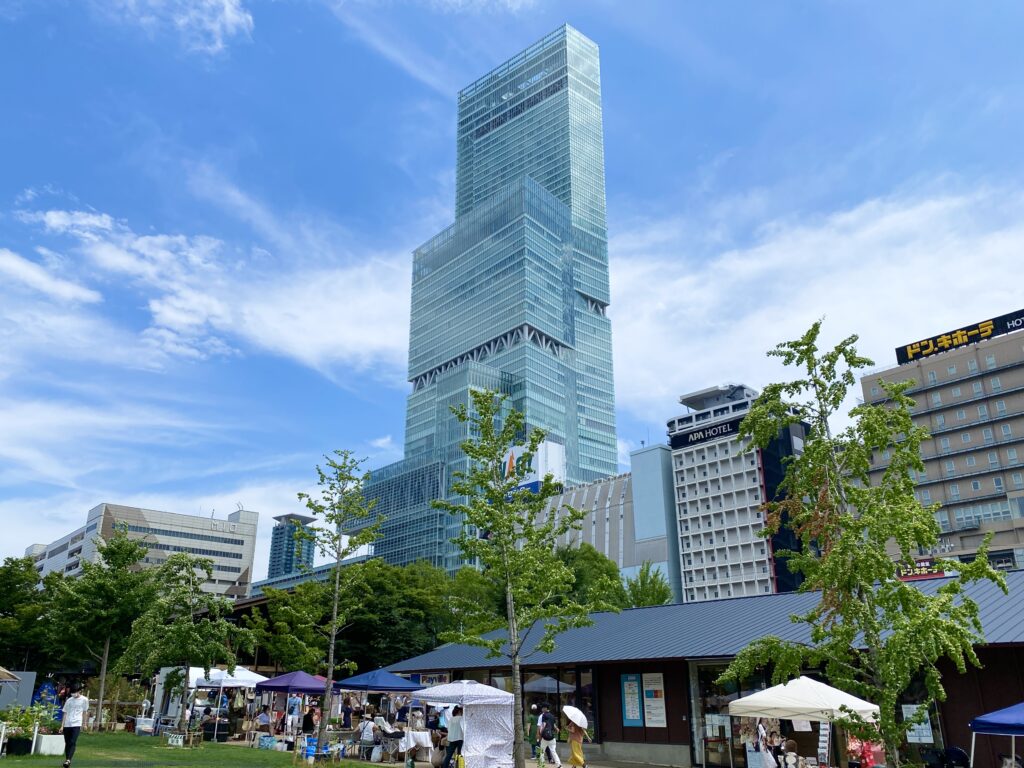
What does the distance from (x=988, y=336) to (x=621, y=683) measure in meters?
96.6

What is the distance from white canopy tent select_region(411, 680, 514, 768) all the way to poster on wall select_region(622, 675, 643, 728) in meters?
6.22

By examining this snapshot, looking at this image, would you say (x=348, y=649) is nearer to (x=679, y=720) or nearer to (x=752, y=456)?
(x=679, y=720)

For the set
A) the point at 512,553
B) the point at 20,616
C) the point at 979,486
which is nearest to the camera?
the point at 512,553

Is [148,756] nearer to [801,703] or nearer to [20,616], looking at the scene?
[801,703]

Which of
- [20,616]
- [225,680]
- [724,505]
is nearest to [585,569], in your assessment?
[225,680]

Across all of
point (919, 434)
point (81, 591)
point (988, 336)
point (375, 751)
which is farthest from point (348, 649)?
point (988, 336)

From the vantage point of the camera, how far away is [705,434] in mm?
130000

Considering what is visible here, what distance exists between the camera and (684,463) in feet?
434

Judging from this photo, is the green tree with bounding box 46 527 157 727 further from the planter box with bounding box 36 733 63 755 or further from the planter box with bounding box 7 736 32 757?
the planter box with bounding box 7 736 32 757

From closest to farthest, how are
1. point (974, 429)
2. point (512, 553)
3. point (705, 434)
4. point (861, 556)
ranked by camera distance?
point (861, 556)
point (512, 553)
point (974, 429)
point (705, 434)

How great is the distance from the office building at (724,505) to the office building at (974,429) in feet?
66.8

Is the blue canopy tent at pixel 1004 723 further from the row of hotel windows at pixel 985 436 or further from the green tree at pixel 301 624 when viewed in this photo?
the row of hotel windows at pixel 985 436

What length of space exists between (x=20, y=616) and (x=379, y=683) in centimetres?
3688

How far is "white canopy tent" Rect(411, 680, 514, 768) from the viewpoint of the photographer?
890 inches
